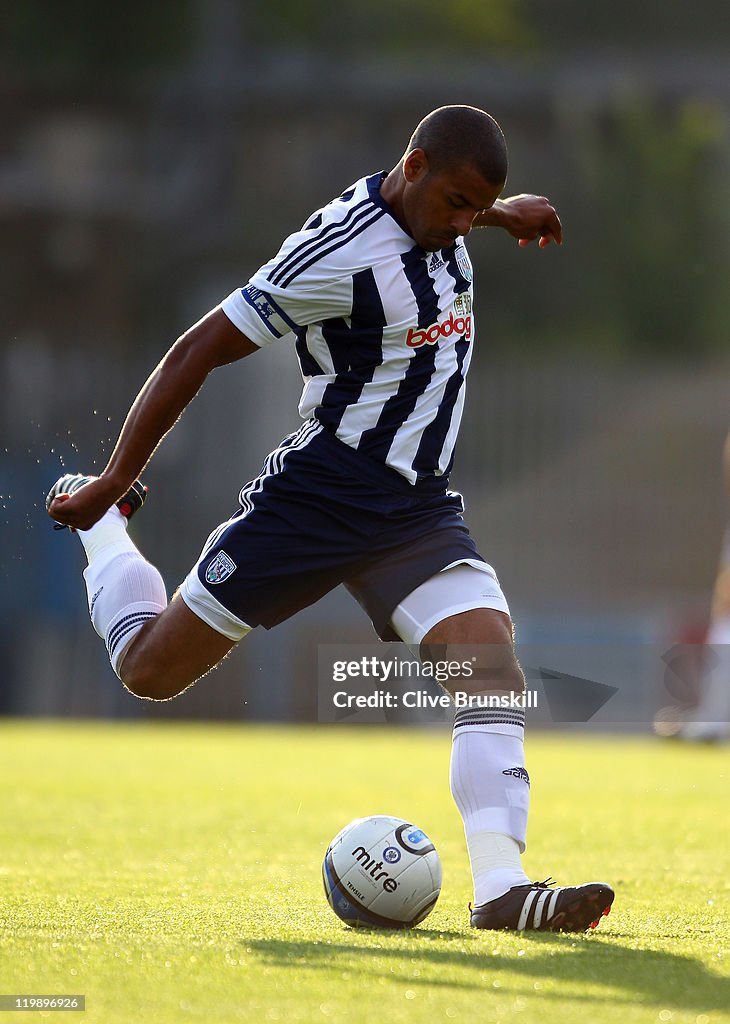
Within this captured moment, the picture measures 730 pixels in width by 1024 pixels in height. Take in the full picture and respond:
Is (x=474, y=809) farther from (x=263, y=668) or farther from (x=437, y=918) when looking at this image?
(x=263, y=668)

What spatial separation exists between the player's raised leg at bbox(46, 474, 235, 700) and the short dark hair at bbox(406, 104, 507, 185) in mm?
1315

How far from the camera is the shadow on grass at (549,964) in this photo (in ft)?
9.72

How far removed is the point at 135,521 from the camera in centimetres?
1608

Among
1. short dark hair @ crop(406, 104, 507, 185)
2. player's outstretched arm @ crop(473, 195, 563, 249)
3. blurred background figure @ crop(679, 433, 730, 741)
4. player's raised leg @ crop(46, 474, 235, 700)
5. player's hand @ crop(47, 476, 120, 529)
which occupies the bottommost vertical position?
blurred background figure @ crop(679, 433, 730, 741)

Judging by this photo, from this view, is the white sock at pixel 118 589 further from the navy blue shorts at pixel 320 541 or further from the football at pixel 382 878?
the football at pixel 382 878

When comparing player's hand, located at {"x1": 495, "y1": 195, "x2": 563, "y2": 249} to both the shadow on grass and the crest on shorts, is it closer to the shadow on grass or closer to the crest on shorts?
the crest on shorts

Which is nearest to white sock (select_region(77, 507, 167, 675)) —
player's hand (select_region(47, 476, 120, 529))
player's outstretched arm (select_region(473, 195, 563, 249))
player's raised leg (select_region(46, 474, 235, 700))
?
player's raised leg (select_region(46, 474, 235, 700))

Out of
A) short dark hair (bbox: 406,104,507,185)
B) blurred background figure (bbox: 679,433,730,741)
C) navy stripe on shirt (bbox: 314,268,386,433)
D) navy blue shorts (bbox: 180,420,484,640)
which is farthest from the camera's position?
blurred background figure (bbox: 679,433,730,741)

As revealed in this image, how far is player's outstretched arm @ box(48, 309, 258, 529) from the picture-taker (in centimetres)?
388

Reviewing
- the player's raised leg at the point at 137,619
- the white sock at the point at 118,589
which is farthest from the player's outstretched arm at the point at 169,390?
the white sock at the point at 118,589

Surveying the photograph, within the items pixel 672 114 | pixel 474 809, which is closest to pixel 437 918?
pixel 474 809

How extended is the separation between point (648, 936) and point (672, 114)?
2758 cm

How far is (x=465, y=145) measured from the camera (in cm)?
383

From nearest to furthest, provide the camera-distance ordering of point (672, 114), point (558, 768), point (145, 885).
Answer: point (145, 885), point (558, 768), point (672, 114)
